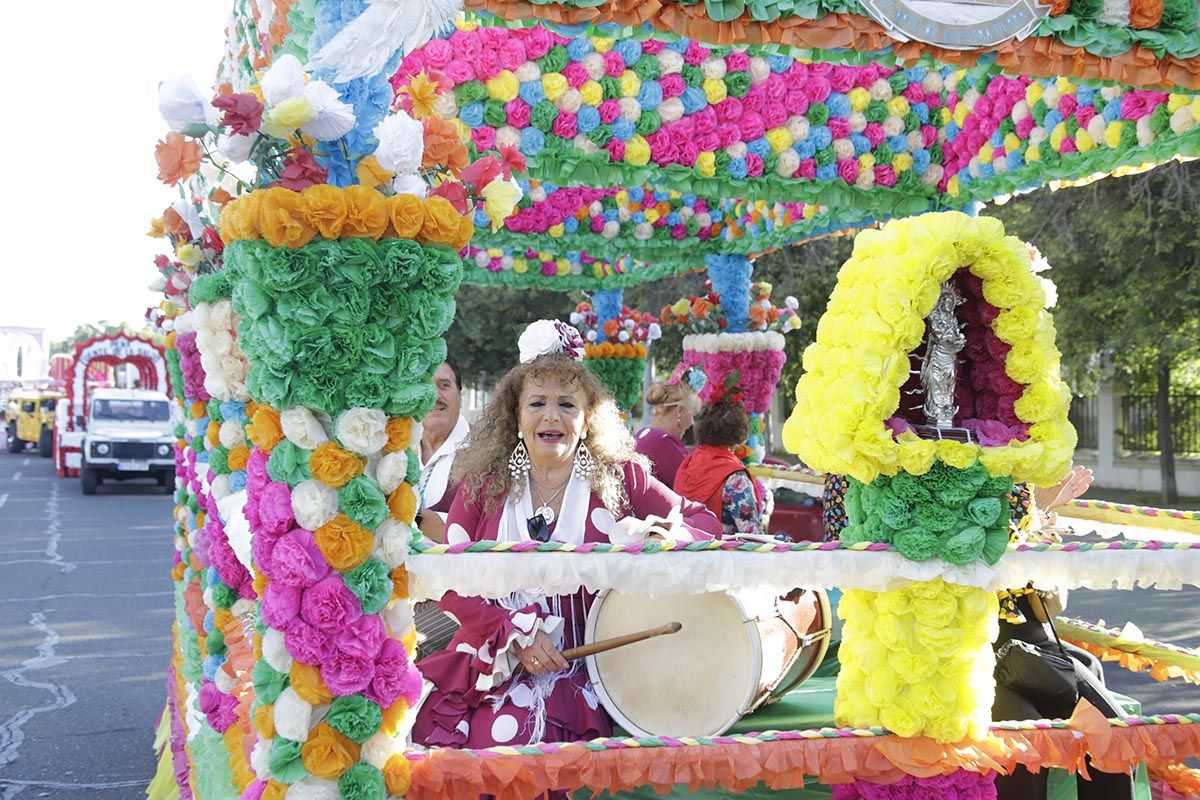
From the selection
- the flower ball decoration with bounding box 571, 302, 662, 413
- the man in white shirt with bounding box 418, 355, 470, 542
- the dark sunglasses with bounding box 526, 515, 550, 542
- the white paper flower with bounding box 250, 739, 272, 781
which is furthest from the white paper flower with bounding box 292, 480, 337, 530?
the flower ball decoration with bounding box 571, 302, 662, 413

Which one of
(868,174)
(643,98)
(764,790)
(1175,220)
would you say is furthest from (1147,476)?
(764,790)

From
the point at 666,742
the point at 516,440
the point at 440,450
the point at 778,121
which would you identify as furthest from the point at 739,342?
the point at 666,742

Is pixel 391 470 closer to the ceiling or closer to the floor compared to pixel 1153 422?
closer to the floor

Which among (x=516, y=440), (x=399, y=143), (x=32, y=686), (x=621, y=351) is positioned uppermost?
(x=621, y=351)

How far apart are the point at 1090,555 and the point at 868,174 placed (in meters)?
3.58

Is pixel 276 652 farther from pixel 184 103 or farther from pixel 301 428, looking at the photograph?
pixel 184 103

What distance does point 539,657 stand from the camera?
9.57 ft

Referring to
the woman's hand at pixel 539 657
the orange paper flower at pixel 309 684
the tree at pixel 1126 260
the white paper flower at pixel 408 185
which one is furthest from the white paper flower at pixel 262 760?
the tree at pixel 1126 260

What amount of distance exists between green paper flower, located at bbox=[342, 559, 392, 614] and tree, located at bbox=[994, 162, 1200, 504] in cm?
1145

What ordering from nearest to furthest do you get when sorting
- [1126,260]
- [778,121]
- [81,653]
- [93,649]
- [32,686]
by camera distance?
[778,121] < [32,686] < [81,653] < [93,649] < [1126,260]

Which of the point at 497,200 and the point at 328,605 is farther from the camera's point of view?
the point at 497,200

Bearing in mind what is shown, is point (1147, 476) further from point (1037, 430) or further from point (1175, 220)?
point (1037, 430)

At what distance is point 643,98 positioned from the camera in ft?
17.0

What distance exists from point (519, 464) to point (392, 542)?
41.0 inches
